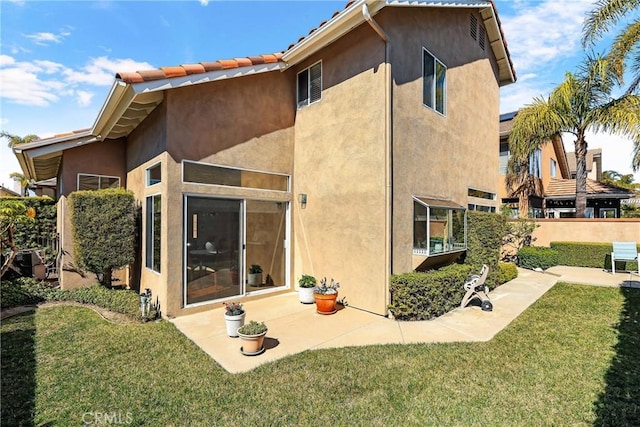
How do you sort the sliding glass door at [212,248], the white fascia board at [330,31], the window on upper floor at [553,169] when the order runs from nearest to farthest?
the white fascia board at [330,31]
the sliding glass door at [212,248]
the window on upper floor at [553,169]

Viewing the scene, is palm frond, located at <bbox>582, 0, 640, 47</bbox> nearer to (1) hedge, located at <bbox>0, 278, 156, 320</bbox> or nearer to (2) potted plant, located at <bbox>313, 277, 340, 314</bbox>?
(2) potted plant, located at <bbox>313, 277, 340, 314</bbox>

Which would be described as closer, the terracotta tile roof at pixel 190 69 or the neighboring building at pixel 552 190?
the terracotta tile roof at pixel 190 69

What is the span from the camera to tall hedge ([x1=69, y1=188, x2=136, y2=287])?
8.09 m

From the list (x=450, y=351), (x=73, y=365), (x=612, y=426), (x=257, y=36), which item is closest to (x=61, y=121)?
(x=257, y=36)

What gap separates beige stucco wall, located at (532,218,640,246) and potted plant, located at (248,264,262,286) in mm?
15025

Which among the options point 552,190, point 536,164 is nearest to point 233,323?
point 536,164

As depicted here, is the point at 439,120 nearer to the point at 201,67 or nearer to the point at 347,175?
the point at 347,175

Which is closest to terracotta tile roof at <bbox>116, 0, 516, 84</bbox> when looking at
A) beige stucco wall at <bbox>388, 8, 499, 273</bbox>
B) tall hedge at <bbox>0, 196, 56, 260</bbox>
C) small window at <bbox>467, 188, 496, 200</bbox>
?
beige stucco wall at <bbox>388, 8, 499, 273</bbox>

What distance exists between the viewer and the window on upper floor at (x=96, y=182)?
32.9ft

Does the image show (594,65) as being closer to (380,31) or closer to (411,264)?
(380,31)

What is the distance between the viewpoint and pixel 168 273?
7.09 metres

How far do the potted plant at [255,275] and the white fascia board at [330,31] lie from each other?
234 inches

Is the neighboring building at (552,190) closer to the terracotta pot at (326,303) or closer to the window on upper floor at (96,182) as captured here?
the terracotta pot at (326,303)

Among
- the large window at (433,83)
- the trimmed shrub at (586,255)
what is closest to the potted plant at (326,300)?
the large window at (433,83)
